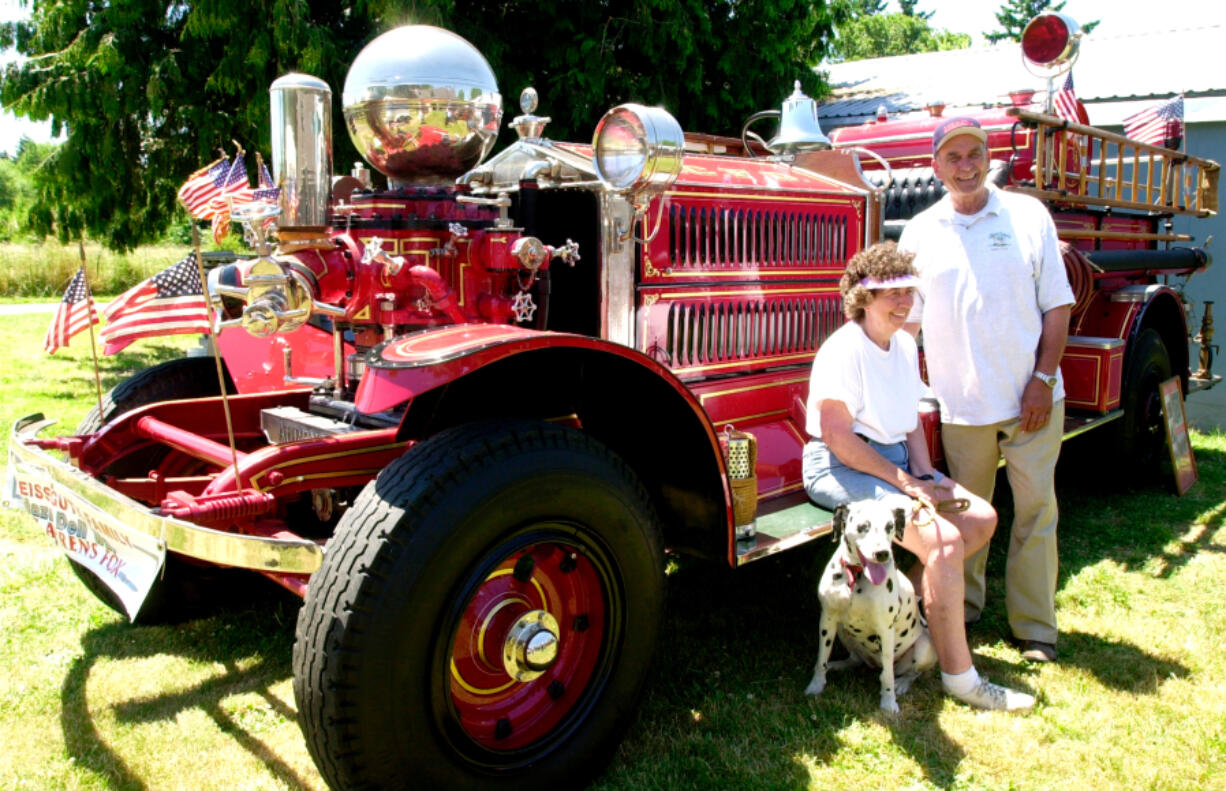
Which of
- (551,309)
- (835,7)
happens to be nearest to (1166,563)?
(551,309)

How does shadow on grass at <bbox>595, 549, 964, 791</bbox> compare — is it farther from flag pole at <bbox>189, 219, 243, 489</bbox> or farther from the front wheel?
flag pole at <bbox>189, 219, 243, 489</bbox>

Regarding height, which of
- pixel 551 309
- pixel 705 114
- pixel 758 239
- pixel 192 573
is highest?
pixel 705 114

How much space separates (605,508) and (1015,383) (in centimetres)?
173

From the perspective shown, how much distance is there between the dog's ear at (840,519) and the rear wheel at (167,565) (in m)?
2.21

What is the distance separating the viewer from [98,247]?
39.2ft

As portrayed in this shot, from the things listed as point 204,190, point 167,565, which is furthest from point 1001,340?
point 204,190

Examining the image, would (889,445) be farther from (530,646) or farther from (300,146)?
(300,146)

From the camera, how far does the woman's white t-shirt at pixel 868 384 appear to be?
10.4 feet

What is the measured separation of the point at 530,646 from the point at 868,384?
1.46 m

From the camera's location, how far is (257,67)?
809cm

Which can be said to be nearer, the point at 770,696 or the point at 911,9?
the point at 770,696

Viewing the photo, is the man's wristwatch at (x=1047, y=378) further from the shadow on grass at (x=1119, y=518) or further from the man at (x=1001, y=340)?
the shadow on grass at (x=1119, y=518)

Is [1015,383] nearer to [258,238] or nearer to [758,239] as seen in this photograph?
[758,239]

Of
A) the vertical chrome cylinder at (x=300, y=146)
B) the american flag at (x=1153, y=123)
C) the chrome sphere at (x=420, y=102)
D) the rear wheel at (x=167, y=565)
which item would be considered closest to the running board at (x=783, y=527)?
the chrome sphere at (x=420, y=102)
